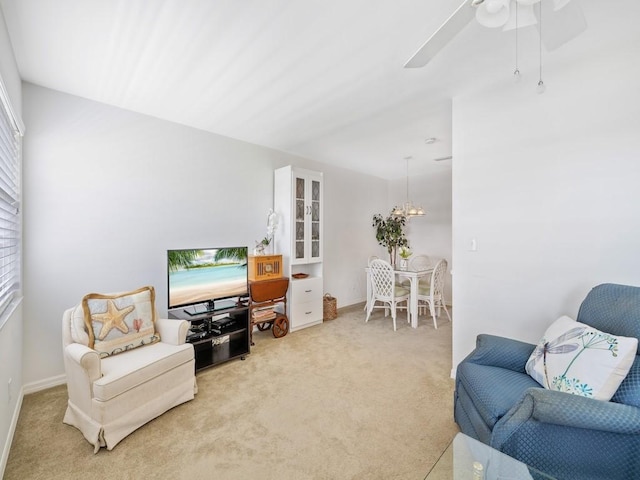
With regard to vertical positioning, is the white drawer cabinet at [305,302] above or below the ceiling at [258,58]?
below

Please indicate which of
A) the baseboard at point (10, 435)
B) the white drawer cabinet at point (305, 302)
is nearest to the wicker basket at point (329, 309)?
the white drawer cabinet at point (305, 302)

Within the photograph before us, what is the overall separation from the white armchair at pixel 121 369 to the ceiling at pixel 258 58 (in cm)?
171

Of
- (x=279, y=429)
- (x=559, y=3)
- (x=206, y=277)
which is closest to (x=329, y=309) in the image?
(x=206, y=277)

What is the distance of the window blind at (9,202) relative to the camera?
5.99ft

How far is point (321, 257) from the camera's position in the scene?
431cm

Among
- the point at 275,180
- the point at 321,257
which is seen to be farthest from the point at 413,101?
the point at 321,257

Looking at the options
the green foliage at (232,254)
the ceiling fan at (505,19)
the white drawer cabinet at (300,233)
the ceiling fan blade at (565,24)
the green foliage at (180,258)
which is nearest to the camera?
the ceiling fan at (505,19)

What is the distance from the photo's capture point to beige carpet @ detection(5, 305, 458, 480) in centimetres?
160

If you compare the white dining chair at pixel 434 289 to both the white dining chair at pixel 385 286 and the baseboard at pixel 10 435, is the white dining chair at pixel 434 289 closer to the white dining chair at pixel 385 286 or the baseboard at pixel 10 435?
the white dining chair at pixel 385 286

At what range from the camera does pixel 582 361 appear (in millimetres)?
1407

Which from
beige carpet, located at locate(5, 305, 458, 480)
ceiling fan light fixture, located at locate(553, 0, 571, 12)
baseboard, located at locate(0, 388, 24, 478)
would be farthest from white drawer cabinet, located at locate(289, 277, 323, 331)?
ceiling fan light fixture, located at locate(553, 0, 571, 12)

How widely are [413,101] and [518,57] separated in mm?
809

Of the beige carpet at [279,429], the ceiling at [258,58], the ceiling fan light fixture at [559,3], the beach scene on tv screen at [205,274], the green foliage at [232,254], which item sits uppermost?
the ceiling at [258,58]

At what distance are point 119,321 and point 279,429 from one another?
1.40 metres
